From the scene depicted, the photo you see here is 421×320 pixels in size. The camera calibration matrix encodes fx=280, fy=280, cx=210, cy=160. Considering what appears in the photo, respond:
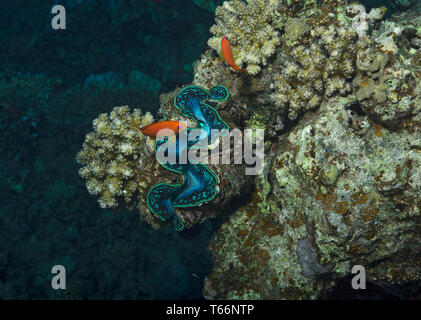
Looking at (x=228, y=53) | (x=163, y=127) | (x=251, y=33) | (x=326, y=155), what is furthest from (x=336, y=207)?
(x=251, y=33)

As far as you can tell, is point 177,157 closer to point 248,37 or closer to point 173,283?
point 248,37

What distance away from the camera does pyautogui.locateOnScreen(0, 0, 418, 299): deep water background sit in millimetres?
4668

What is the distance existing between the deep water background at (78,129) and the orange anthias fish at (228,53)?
1672mm

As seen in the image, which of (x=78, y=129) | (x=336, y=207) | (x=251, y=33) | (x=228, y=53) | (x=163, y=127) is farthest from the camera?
(x=78, y=129)

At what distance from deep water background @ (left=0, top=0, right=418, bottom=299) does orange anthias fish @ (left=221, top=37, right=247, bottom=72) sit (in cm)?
167

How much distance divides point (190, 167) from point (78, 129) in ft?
10.6

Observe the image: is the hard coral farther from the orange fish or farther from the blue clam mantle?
the orange fish

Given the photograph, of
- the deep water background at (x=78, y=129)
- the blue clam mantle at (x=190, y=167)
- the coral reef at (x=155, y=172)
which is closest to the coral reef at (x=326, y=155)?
the blue clam mantle at (x=190, y=167)

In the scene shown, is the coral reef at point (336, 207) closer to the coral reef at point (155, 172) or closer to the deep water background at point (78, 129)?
the coral reef at point (155, 172)

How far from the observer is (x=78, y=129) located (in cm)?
498

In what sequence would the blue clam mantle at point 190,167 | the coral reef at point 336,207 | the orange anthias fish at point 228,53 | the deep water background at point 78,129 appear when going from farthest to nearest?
the deep water background at point 78,129
the orange anthias fish at point 228,53
the blue clam mantle at point 190,167
the coral reef at point 336,207

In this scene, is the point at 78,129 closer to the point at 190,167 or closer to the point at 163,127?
the point at 163,127

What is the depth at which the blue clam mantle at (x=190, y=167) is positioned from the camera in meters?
2.62

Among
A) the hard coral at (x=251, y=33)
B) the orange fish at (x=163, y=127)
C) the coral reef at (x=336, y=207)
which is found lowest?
the coral reef at (x=336, y=207)
